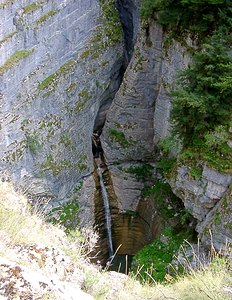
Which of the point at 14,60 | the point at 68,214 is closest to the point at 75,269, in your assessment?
the point at 14,60

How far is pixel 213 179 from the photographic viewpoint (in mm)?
9922

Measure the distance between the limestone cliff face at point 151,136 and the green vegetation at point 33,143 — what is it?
3444mm

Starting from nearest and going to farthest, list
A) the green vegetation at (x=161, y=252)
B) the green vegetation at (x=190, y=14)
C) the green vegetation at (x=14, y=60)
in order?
the green vegetation at (x=190, y=14) < the green vegetation at (x=14, y=60) < the green vegetation at (x=161, y=252)

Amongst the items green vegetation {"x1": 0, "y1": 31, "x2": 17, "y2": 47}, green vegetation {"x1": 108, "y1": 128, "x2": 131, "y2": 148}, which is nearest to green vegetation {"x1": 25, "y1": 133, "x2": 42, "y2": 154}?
green vegetation {"x1": 0, "y1": 31, "x2": 17, "y2": 47}

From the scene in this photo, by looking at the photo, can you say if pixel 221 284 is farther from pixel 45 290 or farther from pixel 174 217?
pixel 174 217

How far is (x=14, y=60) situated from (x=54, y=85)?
1940 millimetres

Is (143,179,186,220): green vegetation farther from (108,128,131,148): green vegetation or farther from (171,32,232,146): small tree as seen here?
(171,32,232,146): small tree

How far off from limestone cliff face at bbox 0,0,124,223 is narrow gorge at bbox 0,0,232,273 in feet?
0.11

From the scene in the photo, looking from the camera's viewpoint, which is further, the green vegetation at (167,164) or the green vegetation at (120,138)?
the green vegetation at (120,138)

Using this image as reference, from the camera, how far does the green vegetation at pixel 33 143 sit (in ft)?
40.7

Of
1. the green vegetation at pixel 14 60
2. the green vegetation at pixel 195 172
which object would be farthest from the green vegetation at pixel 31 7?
the green vegetation at pixel 195 172

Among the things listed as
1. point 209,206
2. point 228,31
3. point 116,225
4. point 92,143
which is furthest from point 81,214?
point 228,31

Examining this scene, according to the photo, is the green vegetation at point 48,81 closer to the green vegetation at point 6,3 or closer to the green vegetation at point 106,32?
the green vegetation at point 106,32

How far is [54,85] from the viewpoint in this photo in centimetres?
1288
